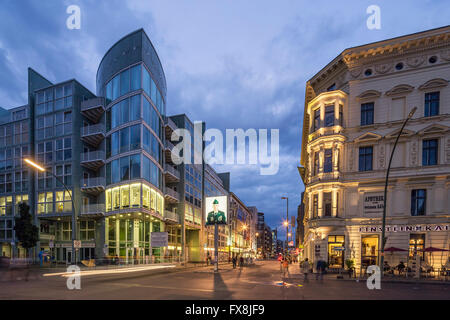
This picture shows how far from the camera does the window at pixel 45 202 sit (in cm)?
3862

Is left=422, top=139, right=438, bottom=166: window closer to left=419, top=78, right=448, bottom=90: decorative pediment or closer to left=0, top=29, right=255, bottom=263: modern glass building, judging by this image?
left=419, top=78, right=448, bottom=90: decorative pediment

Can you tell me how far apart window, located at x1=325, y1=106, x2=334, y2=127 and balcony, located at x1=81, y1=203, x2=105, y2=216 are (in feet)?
90.9

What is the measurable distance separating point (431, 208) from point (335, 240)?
7.97 metres

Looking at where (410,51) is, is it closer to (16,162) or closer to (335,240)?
(335,240)

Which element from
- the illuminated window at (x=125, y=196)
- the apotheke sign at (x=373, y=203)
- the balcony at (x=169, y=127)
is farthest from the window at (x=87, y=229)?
the apotheke sign at (x=373, y=203)

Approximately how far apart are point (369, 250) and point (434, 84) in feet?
49.1

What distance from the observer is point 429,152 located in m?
24.0

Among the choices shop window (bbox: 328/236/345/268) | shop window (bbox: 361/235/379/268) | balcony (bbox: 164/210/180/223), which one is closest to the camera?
shop window (bbox: 361/235/379/268)

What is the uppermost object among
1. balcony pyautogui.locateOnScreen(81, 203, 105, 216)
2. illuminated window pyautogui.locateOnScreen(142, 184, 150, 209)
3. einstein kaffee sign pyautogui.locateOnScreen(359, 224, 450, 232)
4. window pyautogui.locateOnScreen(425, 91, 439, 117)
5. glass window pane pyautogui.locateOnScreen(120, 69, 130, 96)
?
glass window pane pyautogui.locateOnScreen(120, 69, 130, 96)

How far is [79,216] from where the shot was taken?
36.8m

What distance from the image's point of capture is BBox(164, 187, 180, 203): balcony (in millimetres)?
42553

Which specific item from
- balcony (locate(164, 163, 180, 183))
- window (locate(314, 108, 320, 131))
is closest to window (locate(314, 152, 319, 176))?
window (locate(314, 108, 320, 131))

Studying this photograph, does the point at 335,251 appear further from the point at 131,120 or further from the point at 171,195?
the point at 131,120
